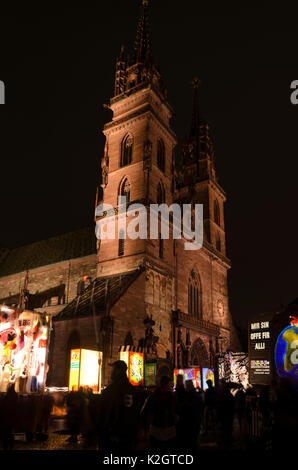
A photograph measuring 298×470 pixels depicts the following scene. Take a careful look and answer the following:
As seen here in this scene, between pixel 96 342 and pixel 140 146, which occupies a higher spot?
pixel 140 146

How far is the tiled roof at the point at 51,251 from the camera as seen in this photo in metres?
40.2

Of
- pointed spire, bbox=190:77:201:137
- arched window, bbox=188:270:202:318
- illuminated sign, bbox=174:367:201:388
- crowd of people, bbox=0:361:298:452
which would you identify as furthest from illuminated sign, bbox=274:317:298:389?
pointed spire, bbox=190:77:201:137

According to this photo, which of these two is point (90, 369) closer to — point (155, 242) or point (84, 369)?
point (84, 369)

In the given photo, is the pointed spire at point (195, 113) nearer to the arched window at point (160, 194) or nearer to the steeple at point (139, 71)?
the steeple at point (139, 71)

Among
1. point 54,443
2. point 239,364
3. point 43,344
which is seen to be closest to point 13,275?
point 239,364

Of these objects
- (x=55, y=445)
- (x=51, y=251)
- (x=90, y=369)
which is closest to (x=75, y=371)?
(x=90, y=369)

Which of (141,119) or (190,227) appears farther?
(190,227)

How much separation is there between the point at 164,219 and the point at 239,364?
13983mm

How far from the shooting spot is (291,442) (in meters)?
6.89

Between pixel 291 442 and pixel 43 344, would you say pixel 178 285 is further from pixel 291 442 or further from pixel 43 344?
pixel 291 442

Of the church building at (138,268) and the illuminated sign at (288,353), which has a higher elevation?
the church building at (138,268)

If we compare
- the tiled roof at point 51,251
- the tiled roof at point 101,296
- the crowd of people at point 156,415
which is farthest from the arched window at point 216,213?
the crowd of people at point 156,415

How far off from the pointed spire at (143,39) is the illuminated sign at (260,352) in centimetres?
3229

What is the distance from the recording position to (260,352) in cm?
1522
